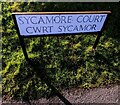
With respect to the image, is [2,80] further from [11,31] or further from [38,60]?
[11,31]

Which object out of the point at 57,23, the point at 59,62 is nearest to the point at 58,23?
the point at 57,23

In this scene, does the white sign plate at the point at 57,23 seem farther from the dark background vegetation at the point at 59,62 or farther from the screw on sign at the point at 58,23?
the dark background vegetation at the point at 59,62

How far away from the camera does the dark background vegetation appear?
4.55 m

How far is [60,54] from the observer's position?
4.95 m

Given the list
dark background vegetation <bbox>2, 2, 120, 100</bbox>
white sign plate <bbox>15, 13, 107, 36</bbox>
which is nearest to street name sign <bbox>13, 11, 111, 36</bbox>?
white sign plate <bbox>15, 13, 107, 36</bbox>

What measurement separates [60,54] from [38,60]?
0.41m

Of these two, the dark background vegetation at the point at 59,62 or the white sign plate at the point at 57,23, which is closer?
the white sign plate at the point at 57,23

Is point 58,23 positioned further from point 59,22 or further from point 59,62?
point 59,62

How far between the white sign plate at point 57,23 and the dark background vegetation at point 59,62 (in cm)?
69

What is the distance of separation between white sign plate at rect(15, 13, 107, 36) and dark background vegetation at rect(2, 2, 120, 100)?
0.69 metres

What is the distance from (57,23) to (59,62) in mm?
921

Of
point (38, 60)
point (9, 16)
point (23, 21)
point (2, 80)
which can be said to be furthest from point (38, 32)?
point (9, 16)

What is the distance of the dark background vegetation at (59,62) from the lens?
4555 mm

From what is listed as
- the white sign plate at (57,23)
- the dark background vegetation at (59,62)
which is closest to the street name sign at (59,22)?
the white sign plate at (57,23)
